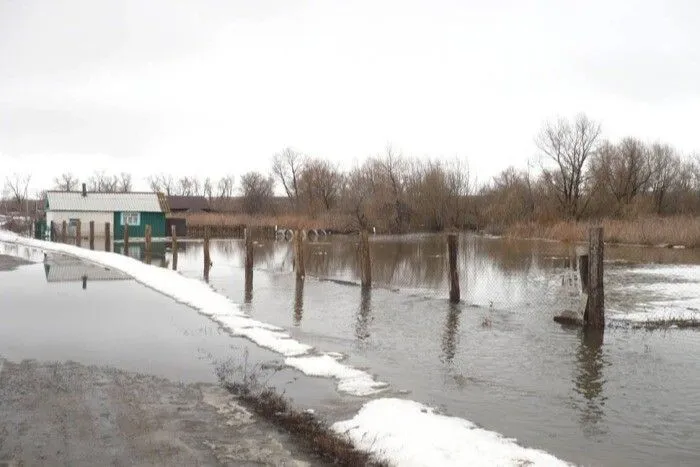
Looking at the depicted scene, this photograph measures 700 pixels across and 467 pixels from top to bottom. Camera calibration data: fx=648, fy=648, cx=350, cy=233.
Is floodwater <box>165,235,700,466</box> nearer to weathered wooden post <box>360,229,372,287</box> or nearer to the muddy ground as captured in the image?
weathered wooden post <box>360,229,372,287</box>

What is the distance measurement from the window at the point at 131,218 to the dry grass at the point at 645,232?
30.5 metres

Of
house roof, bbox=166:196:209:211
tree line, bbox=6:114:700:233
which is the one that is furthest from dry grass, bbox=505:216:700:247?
house roof, bbox=166:196:209:211

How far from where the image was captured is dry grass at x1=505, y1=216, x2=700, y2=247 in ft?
119

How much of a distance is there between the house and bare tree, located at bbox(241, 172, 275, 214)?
4156 cm

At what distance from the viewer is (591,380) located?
840 centimetres

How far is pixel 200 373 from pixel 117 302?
707 centimetres

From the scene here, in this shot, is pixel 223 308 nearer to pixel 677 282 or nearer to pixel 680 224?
pixel 677 282

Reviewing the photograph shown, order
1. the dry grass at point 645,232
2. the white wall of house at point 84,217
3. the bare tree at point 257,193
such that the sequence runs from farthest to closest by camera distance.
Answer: the bare tree at point 257,193 < the white wall of house at point 84,217 < the dry grass at point 645,232

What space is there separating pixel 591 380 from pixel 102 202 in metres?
47.0

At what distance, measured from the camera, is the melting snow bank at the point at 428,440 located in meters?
5.32

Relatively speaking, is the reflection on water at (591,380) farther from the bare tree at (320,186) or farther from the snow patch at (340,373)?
the bare tree at (320,186)

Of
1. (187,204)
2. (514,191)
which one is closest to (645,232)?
(514,191)

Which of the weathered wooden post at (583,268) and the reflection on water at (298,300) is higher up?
the weathered wooden post at (583,268)

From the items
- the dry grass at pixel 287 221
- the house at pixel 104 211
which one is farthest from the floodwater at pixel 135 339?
the dry grass at pixel 287 221
